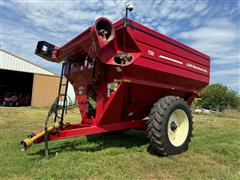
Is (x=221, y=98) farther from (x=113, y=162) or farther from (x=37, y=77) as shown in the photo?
(x=113, y=162)

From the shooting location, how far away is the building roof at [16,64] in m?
19.8

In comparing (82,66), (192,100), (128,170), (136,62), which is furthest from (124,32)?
(192,100)

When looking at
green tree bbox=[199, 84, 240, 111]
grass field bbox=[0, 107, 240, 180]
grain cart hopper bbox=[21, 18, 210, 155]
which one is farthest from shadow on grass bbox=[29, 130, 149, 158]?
green tree bbox=[199, 84, 240, 111]

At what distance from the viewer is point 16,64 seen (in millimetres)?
20594

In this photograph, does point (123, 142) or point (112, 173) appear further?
point (123, 142)

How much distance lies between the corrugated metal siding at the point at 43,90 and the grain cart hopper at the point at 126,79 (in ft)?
55.7

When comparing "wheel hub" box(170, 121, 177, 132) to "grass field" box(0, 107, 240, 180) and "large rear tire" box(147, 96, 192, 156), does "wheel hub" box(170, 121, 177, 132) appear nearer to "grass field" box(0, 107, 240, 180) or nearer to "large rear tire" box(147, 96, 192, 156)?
"large rear tire" box(147, 96, 192, 156)

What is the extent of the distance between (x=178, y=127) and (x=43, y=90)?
1875 centimetres

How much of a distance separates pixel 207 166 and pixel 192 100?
8.70ft

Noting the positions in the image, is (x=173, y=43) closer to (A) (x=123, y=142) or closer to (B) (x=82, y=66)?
(B) (x=82, y=66)

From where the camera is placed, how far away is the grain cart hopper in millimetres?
3844

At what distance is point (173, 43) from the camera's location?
4.66 m

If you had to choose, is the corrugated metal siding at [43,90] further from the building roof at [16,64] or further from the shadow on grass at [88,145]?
the shadow on grass at [88,145]

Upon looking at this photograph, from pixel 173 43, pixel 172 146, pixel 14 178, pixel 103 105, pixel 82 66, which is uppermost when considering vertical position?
pixel 173 43
